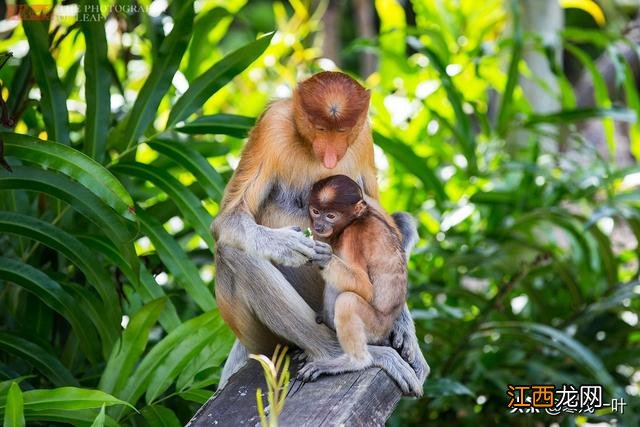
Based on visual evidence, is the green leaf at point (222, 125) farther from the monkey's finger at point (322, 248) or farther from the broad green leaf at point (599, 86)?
the broad green leaf at point (599, 86)

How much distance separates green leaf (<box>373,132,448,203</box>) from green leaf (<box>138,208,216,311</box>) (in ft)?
3.82

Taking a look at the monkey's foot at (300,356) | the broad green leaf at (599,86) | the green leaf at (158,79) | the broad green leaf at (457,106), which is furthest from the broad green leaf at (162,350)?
the broad green leaf at (599,86)

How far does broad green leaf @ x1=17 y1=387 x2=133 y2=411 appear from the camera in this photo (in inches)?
130

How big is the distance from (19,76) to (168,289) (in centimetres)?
147

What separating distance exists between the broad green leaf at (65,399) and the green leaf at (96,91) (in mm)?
1326

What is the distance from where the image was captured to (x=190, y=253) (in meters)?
5.48

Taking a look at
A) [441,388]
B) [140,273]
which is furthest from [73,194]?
[441,388]

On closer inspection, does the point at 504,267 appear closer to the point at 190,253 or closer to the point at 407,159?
the point at 407,159

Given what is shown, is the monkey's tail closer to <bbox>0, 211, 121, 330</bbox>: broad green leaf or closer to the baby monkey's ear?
the baby monkey's ear

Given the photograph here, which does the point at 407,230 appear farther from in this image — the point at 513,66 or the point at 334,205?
the point at 513,66

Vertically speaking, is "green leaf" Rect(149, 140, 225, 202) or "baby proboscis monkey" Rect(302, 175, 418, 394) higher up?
"green leaf" Rect(149, 140, 225, 202)

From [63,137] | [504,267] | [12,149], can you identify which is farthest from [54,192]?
[504,267]

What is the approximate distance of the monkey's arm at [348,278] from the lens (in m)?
3.51

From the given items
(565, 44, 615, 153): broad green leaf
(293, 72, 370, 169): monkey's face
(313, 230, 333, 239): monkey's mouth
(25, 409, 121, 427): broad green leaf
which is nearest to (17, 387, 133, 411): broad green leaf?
(25, 409, 121, 427): broad green leaf
